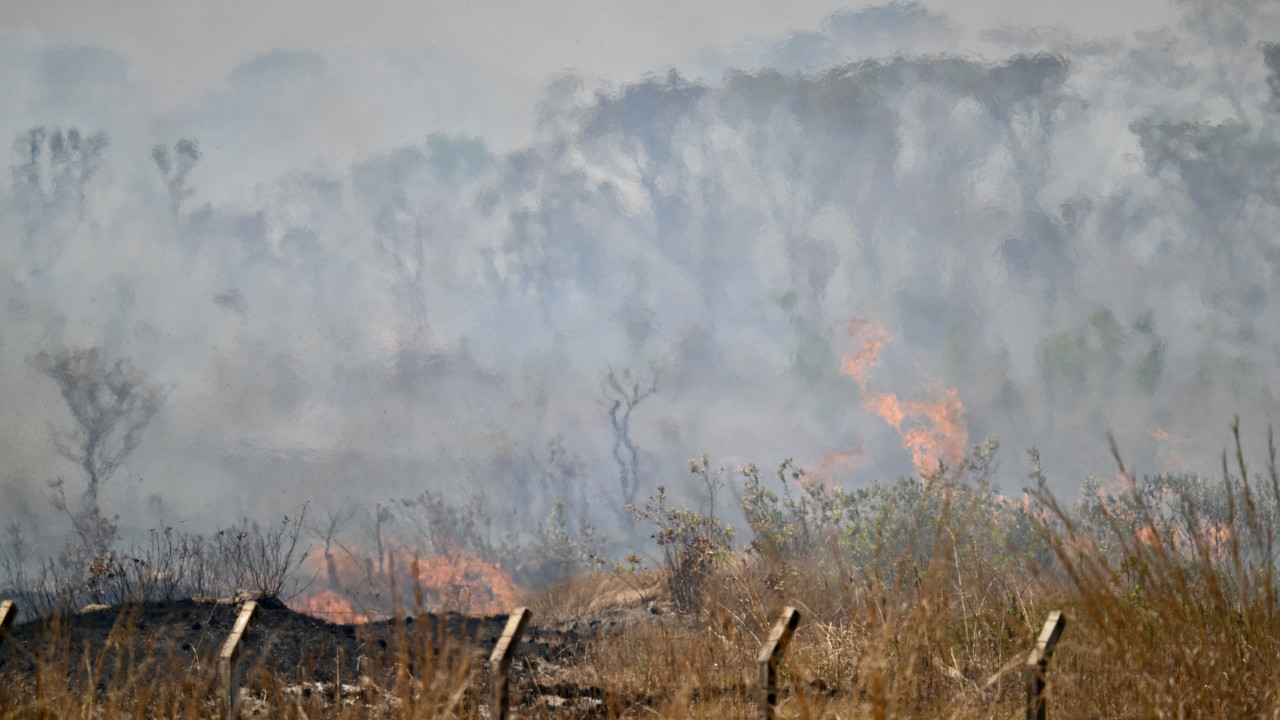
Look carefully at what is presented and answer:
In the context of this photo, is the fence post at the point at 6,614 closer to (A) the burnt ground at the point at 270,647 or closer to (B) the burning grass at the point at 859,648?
(B) the burning grass at the point at 859,648

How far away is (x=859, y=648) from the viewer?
6230 millimetres

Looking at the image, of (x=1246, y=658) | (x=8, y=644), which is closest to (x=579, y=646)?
(x=8, y=644)

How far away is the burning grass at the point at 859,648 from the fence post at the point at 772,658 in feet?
0.63

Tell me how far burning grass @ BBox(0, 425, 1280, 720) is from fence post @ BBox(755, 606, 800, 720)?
19 centimetres

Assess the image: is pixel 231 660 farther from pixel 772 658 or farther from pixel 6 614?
pixel 772 658

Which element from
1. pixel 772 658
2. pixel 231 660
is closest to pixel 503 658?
pixel 772 658

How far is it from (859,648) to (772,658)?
2684mm

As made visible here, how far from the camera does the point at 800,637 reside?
9539 millimetres

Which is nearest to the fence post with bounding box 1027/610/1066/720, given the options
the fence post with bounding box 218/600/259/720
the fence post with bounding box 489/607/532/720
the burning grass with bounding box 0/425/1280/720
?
A: the burning grass with bounding box 0/425/1280/720

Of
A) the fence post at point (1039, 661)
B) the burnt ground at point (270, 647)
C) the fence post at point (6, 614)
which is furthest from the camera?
the burnt ground at point (270, 647)

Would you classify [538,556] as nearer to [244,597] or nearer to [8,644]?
[244,597]

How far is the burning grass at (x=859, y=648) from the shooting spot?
4117mm

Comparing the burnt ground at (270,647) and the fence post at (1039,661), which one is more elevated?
the fence post at (1039,661)

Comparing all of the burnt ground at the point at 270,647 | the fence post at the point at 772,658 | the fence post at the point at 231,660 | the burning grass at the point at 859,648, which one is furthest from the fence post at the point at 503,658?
the burnt ground at the point at 270,647
